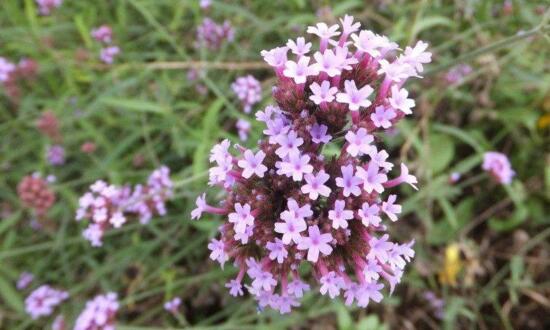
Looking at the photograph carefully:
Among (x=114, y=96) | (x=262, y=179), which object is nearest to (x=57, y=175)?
(x=114, y=96)

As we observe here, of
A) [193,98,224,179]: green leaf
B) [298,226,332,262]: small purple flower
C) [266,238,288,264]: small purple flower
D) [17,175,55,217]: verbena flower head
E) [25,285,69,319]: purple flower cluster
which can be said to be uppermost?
[298,226,332,262]: small purple flower

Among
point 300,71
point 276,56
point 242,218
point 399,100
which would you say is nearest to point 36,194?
point 242,218

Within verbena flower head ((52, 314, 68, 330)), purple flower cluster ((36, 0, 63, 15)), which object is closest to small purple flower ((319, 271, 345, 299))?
verbena flower head ((52, 314, 68, 330))

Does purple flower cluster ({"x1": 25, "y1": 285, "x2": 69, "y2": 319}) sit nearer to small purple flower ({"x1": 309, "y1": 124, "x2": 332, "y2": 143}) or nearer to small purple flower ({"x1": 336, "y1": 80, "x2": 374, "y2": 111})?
small purple flower ({"x1": 309, "y1": 124, "x2": 332, "y2": 143})

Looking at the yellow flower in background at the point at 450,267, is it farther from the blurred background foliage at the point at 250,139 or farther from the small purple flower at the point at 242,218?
the small purple flower at the point at 242,218

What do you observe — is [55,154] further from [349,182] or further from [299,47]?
[349,182]

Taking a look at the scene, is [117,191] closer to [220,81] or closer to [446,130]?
[220,81]
